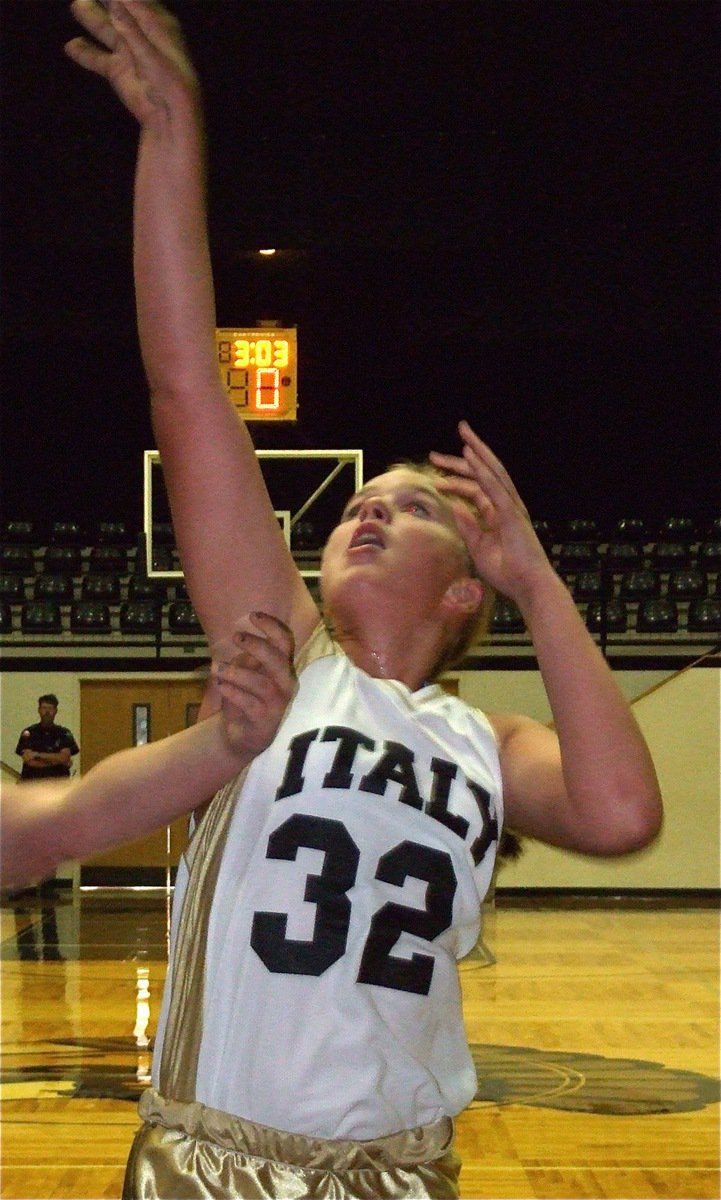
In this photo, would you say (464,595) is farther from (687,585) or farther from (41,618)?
(687,585)

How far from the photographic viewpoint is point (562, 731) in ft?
5.96

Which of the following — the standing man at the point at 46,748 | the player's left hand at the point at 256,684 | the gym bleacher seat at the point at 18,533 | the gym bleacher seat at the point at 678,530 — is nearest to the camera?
the player's left hand at the point at 256,684

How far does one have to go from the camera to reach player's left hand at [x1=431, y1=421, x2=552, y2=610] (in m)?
1.89

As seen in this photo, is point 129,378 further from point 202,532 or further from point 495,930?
point 202,532

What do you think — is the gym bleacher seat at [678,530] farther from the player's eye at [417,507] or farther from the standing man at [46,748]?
the player's eye at [417,507]

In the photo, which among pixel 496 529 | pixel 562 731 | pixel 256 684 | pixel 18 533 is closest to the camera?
pixel 256 684

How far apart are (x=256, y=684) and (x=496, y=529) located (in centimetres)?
64

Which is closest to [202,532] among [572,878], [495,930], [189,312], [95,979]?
[189,312]

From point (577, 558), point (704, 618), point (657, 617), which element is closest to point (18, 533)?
point (577, 558)

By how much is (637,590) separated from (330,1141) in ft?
43.2

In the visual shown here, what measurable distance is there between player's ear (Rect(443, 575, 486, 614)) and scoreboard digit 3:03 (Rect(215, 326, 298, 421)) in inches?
427

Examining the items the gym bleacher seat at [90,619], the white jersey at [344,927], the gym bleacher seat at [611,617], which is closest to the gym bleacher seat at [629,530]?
the gym bleacher seat at [611,617]

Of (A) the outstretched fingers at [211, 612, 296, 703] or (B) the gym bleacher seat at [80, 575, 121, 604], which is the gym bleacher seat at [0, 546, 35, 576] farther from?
(A) the outstretched fingers at [211, 612, 296, 703]

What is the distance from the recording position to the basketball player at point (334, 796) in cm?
166
